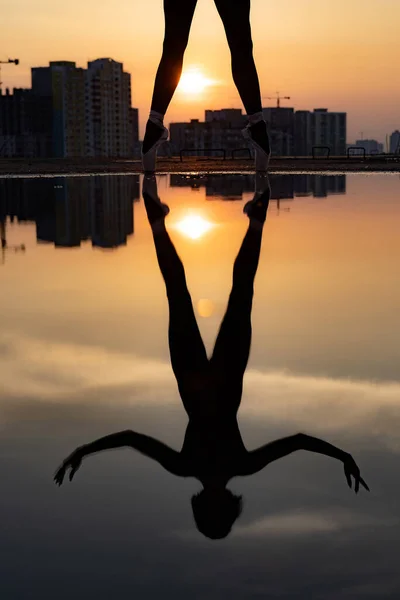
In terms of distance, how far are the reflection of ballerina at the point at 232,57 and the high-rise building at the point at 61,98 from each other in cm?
16526

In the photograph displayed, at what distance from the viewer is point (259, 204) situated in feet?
26.7

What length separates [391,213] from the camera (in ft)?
23.6

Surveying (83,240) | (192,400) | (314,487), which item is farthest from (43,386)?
(83,240)

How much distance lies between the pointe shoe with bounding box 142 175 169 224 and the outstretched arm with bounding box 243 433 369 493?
16.9 feet

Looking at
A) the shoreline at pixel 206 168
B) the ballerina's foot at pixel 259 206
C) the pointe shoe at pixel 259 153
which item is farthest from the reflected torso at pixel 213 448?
the shoreline at pixel 206 168

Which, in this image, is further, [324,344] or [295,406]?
[324,344]

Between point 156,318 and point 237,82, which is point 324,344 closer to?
point 156,318

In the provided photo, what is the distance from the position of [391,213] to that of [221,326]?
184 inches

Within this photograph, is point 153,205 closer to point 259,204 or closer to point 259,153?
point 259,204

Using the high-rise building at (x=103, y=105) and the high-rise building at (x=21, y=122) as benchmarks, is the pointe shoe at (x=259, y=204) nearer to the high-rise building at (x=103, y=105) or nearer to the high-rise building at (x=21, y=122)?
the high-rise building at (x=21, y=122)

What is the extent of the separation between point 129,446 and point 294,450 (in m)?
0.27

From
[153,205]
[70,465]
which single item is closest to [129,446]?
[70,465]

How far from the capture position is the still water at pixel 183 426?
1.13 m

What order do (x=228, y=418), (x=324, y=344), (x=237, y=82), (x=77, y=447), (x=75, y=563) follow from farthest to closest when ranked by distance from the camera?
1. (x=237, y=82)
2. (x=324, y=344)
3. (x=228, y=418)
4. (x=77, y=447)
5. (x=75, y=563)
